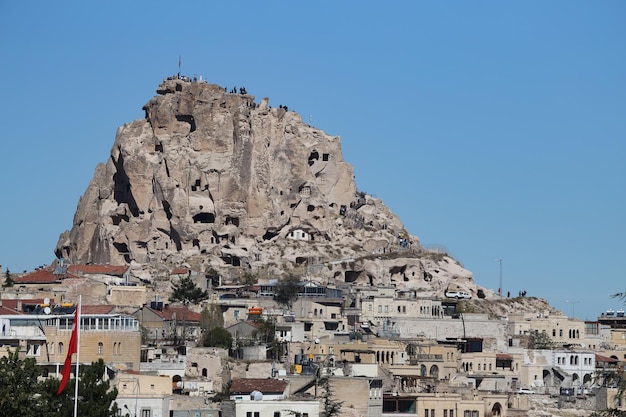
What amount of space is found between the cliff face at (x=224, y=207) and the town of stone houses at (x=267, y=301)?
200 mm

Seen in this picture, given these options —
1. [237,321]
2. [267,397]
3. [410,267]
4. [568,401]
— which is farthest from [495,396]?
[410,267]

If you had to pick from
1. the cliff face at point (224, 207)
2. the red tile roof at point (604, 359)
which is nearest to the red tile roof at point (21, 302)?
the red tile roof at point (604, 359)

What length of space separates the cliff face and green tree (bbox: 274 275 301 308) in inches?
809

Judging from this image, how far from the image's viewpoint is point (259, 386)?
80.3 meters

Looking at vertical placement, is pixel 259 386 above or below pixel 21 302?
below

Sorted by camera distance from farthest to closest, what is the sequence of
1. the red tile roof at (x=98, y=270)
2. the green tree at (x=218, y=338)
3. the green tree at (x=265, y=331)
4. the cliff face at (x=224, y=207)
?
1. the cliff face at (x=224, y=207)
2. the red tile roof at (x=98, y=270)
3. the green tree at (x=265, y=331)
4. the green tree at (x=218, y=338)

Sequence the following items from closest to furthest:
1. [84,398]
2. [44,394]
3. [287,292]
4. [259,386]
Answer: [44,394]
[84,398]
[259,386]
[287,292]

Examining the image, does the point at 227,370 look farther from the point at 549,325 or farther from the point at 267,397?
the point at 549,325

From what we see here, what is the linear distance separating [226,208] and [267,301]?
119 ft

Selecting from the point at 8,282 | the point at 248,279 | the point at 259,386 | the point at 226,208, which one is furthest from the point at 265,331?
the point at 226,208

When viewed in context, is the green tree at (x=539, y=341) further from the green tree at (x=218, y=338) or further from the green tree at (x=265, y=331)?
the green tree at (x=218, y=338)

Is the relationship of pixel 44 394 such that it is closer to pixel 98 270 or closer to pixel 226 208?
pixel 98 270

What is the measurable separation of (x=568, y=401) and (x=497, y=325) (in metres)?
21.3

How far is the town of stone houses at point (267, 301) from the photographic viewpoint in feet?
270
